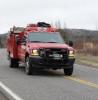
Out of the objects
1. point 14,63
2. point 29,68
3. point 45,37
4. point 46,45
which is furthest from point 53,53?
point 14,63

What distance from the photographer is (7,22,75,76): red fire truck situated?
21344mm

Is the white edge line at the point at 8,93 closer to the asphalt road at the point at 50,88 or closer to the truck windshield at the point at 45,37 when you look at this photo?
the asphalt road at the point at 50,88

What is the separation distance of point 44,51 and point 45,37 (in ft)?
6.56

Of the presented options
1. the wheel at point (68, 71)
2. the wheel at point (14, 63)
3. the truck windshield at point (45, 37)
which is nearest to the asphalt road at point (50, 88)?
the wheel at point (68, 71)

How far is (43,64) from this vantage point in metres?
21.3

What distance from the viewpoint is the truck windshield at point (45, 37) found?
75.0 feet

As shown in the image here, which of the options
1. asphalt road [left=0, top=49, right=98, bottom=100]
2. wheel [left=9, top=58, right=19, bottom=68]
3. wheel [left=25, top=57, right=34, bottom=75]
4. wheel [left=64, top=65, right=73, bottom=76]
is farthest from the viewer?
wheel [left=9, top=58, right=19, bottom=68]

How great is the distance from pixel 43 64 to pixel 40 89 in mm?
5208

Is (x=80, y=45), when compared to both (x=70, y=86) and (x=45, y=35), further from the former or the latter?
(x=70, y=86)

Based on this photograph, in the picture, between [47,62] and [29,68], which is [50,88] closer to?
[47,62]

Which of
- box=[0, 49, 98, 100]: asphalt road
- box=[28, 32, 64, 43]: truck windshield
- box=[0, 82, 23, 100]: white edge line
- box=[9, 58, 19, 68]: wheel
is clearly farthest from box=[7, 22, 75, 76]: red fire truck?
box=[0, 82, 23, 100]: white edge line

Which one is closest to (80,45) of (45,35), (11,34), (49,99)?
(11,34)

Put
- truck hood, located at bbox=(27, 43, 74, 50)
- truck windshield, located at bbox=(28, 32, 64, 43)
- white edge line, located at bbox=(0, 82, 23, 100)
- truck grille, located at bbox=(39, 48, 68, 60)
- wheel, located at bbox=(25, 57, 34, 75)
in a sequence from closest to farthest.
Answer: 1. white edge line, located at bbox=(0, 82, 23, 100)
2. truck grille, located at bbox=(39, 48, 68, 60)
3. truck hood, located at bbox=(27, 43, 74, 50)
4. wheel, located at bbox=(25, 57, 34, 75)
5. truck windshield, located at bbox=(28, 32, 64, 43)

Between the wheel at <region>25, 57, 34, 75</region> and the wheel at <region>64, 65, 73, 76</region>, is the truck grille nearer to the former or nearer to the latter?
the wheel at <region>25, 57, 34, 75</region>
